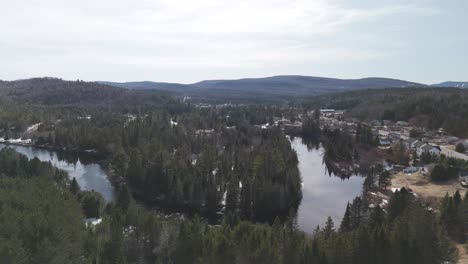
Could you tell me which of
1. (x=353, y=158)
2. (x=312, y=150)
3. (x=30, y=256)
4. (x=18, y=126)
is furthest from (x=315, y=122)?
(x=30, y=256)

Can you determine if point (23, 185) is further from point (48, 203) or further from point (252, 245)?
point (252, 245)

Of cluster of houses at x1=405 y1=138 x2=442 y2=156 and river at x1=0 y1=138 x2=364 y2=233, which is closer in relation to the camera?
river at x1=0 y1=138 x2=364 y2=233

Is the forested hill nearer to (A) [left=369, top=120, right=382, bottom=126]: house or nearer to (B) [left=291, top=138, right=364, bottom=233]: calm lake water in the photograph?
(A) [left=369, top=120, right=382, bottom=126]: house

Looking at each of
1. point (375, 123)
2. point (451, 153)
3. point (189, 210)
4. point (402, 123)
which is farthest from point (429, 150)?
point (189, 210)

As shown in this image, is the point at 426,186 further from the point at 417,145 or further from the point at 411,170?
the point at 417,145

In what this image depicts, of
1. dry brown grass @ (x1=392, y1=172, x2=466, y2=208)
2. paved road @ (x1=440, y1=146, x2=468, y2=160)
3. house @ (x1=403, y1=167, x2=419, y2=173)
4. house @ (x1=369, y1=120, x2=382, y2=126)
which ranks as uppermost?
house @ (x1=369, y1=120, x2=382, y2=126)

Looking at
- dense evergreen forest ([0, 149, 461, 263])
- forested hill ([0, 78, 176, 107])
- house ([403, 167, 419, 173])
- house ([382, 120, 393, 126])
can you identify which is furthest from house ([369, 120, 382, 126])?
dense evergreen forest ([0, 149, 461, 263])
